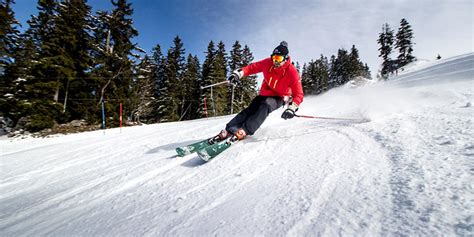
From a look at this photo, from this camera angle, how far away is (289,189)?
2.15m

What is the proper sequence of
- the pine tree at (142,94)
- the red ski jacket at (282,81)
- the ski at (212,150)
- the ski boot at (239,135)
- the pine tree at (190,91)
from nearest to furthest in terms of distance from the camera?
the ski at (212,150) → the ski boot at (239,135) → the red ski jacket at (282,81) → the pine tree at (142,94) → the pine tree at (190,91)

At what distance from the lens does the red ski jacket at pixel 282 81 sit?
491 centimetres

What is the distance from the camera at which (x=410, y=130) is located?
319 cm

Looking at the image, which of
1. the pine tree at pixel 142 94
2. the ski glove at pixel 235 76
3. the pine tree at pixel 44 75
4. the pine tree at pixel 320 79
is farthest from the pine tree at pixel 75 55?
the pine tree at pixel 320 79

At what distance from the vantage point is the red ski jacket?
4906 millimetres

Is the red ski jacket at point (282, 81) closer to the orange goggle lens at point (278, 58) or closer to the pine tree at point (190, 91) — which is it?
the orange goggle lens at point (278, 58)

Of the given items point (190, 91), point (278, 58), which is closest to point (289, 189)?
point (278, 58)

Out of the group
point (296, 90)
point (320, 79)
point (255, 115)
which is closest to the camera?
point (255, 115)

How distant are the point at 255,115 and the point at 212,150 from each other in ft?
4.24

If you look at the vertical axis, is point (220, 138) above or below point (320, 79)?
below

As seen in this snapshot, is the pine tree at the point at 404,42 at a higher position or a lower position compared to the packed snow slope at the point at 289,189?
higher

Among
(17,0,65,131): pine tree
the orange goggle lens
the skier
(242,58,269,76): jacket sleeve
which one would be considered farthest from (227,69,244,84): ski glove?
(17,0,65,131): pine tree

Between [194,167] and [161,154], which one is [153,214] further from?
[161,154]

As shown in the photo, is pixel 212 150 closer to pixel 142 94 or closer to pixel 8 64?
pixel 8 64
